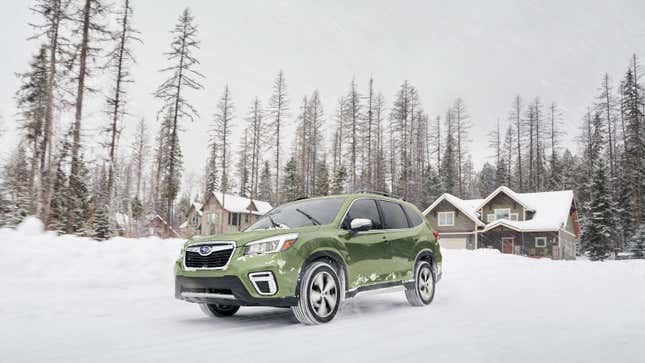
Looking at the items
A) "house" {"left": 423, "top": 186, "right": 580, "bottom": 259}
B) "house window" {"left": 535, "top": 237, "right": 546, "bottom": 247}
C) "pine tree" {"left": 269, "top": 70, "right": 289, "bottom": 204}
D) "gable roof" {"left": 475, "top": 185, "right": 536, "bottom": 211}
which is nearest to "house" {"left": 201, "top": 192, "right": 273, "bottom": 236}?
"pine tree" {"left": 269, "top": 70, "right": 289, "bottom": 204}

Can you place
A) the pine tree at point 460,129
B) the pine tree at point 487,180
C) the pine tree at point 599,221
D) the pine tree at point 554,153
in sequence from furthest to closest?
the pine tree at point 487,180
the pine tree at point 460,129
the pine tree at point 554,153
the pine tree at point 599,221

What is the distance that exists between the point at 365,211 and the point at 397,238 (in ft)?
2.36

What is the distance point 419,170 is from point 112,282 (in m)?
62.1

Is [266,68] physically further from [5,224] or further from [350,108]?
[5,224]

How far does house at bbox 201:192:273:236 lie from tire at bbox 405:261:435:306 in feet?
179

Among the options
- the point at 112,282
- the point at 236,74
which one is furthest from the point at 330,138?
the point at 112,282

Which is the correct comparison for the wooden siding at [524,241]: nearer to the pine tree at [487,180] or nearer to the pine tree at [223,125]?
the pine tree at [223,125]

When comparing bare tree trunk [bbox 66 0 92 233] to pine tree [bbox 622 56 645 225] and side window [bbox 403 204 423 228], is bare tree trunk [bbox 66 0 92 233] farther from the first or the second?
pine tree [bbox 622 56 645 225]

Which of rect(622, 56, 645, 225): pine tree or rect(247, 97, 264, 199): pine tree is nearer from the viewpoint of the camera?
rect(622, 56, 645, 225): pine tree

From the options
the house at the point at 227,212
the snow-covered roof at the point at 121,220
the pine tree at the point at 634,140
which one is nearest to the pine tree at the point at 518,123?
the pine tree at the point at 634,140

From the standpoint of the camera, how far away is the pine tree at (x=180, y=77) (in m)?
32.6

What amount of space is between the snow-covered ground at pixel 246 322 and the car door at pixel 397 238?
637mm

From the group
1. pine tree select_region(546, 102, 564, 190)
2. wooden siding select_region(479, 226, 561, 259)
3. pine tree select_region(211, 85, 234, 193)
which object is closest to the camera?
wooden siding select_region(479, 226, 561, 259)

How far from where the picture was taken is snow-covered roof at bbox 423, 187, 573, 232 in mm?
42250
